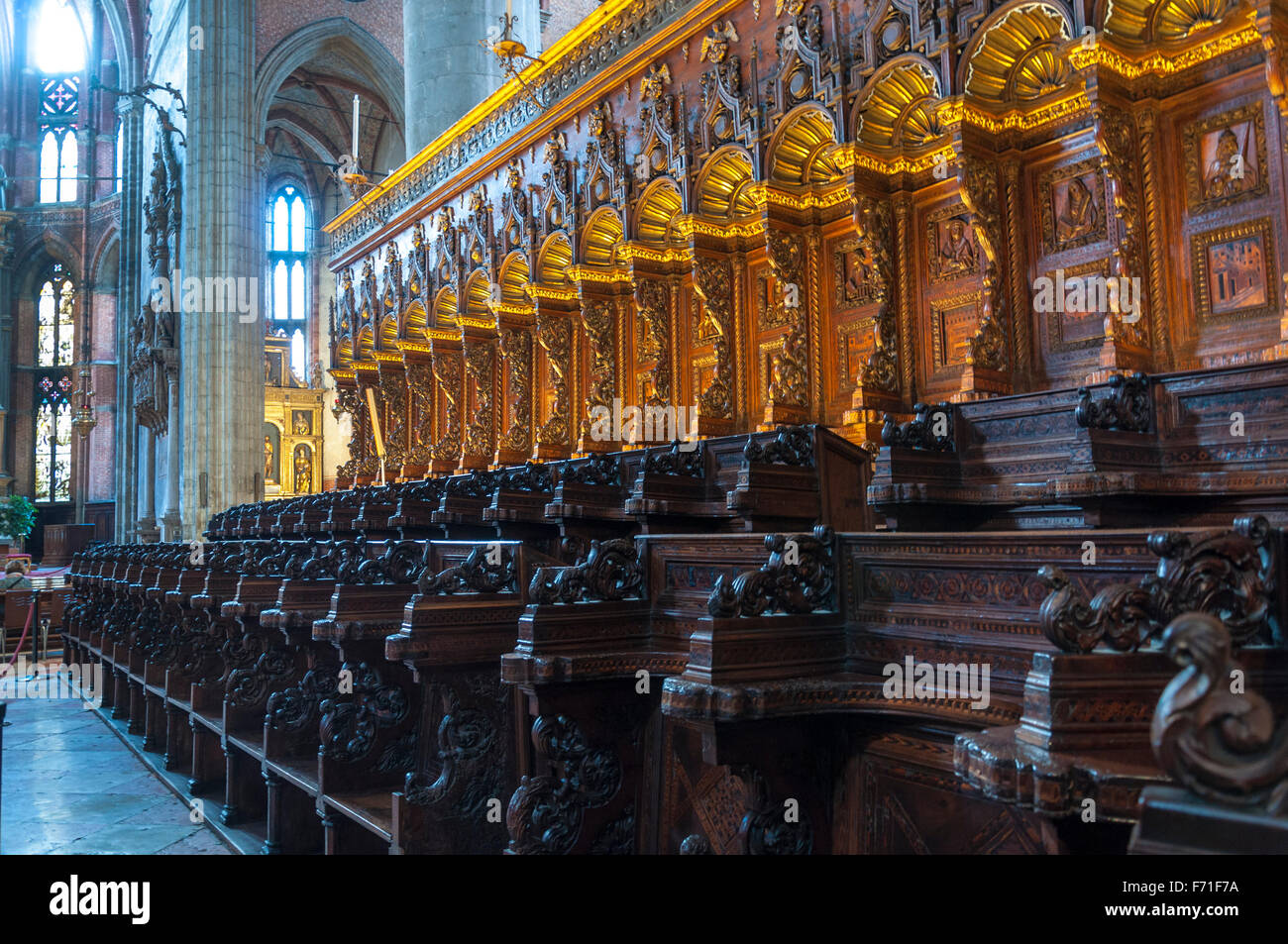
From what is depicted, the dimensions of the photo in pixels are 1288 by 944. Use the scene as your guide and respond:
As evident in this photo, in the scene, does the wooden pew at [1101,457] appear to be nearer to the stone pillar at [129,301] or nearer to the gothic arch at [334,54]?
the gothic arch at [334,54]

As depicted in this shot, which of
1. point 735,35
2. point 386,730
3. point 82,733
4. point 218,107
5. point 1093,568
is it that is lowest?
point 82,733

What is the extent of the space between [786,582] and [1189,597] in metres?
0.93

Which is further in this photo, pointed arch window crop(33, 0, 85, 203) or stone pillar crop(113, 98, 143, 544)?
pointed arch window crop(33, 0, 85, 203)

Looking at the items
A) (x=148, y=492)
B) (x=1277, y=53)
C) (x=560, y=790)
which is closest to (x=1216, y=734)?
(x=560, y=790)

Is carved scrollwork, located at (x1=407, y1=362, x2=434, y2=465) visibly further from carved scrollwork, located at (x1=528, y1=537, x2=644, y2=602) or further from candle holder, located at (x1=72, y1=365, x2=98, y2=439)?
candle holder, located at (x1=72, y1=365, x2=98, y2=439)

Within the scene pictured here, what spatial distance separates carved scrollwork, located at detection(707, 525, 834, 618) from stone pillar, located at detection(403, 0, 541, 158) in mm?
11657

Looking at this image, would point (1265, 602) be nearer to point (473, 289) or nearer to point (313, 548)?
point (313, 548)

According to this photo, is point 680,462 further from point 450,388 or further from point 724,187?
point 450,388

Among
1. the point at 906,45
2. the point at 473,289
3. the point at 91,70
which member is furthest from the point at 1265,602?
the point at 91,70

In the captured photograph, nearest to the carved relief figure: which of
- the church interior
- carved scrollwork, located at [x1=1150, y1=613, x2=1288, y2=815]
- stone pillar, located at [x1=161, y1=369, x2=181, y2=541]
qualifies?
the church interior

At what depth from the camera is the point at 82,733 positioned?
25.7 feet

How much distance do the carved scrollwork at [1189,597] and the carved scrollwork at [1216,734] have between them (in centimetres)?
46

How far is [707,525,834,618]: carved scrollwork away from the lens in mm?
2156

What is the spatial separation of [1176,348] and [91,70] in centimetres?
3283
